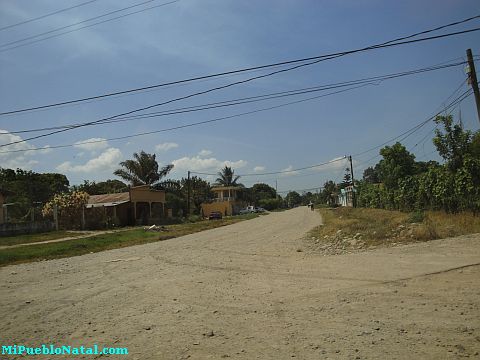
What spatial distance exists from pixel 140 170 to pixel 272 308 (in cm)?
5487

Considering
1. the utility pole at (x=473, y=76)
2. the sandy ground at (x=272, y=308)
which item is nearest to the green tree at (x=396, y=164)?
the utility pole at (x=473, y=76)

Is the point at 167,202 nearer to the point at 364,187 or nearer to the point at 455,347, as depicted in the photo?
the point at 364,187

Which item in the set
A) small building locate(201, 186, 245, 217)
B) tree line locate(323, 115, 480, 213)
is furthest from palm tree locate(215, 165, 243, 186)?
tree line locate(323, 115, 480, 213)

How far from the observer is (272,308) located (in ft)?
24.6

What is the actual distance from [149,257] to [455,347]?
44.1ft

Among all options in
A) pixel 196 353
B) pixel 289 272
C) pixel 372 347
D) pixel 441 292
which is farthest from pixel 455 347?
pixel 289 272

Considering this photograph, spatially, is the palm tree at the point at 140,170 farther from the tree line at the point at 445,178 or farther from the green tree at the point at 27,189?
the tree line at the point at 445,178

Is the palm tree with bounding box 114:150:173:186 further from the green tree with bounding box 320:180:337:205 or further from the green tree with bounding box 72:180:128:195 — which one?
the green tree with bounding box 320:180:337:205

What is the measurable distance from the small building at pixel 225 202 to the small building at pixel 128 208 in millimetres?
31575

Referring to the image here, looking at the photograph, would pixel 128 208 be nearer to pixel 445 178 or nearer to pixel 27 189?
pixel 27 189

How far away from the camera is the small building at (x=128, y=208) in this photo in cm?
4347

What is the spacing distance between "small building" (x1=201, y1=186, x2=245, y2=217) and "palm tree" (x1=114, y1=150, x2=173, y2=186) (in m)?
24.7

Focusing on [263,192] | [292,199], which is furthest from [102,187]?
[292,199]

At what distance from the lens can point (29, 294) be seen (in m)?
10.5
